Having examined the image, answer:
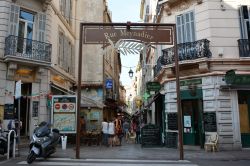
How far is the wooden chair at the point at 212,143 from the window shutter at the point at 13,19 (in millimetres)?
→ 11831

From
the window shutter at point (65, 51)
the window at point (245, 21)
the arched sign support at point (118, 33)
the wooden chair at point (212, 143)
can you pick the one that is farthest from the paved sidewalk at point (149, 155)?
the window shutter at point (65, 51)

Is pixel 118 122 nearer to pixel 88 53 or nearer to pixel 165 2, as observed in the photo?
pixel 165 2

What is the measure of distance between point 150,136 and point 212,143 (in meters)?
3.77

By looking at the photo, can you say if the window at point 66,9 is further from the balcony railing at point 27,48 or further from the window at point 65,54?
the balcony railing at point 27,48

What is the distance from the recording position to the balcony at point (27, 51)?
14664mm

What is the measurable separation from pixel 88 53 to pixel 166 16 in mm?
11703

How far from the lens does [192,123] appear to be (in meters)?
15.9

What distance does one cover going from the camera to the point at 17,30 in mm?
15570

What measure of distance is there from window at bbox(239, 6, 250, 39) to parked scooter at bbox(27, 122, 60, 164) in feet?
37.3

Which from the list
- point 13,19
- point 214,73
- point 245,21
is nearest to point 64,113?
point 13,19

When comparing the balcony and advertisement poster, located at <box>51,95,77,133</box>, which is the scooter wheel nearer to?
advertisement poster, located at <box>51,95,77,133</box>

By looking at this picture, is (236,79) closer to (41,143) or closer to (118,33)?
(118,33)

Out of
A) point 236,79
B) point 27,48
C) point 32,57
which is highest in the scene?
point 27,48

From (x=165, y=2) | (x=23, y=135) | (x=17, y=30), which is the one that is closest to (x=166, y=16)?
(x=165, y=2)
